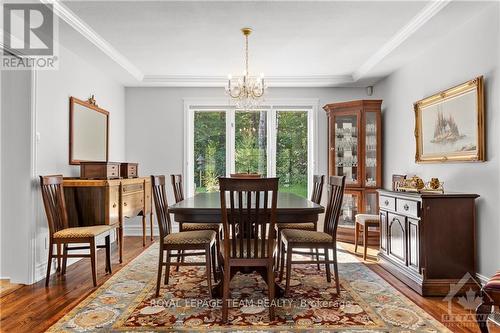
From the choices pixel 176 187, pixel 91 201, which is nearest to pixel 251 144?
pixel 176 187

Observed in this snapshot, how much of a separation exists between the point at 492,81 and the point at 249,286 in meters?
2.72

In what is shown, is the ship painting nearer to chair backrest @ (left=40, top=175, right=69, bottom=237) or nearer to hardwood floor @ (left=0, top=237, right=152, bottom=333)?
hardwood floor @ (left=0, top=237, right=152, bottom=333)

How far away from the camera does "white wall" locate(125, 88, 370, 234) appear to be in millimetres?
5910

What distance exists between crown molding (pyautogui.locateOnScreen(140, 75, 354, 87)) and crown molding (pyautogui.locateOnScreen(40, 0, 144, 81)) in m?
0.40

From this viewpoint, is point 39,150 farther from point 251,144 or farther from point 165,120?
point 251,144

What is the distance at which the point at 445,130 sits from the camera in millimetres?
3619

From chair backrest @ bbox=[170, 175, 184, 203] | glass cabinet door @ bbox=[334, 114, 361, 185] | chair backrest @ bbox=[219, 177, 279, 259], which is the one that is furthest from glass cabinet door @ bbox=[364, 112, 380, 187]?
chair backrest @ bbox=[219, 177, 279, 259]

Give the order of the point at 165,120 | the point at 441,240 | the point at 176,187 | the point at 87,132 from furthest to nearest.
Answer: the point at 165,120, the point at 87,132, the point at 176,187, the point at 441,240

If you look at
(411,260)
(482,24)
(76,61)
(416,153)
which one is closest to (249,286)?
(411,260)

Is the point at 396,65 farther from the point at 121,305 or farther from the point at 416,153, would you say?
the point at 121,305

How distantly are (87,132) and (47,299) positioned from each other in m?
2.26

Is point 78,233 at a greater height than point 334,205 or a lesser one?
lesser

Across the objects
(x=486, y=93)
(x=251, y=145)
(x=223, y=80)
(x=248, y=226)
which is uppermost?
(x=223, y=80)

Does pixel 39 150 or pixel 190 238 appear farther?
pixel 39 150
